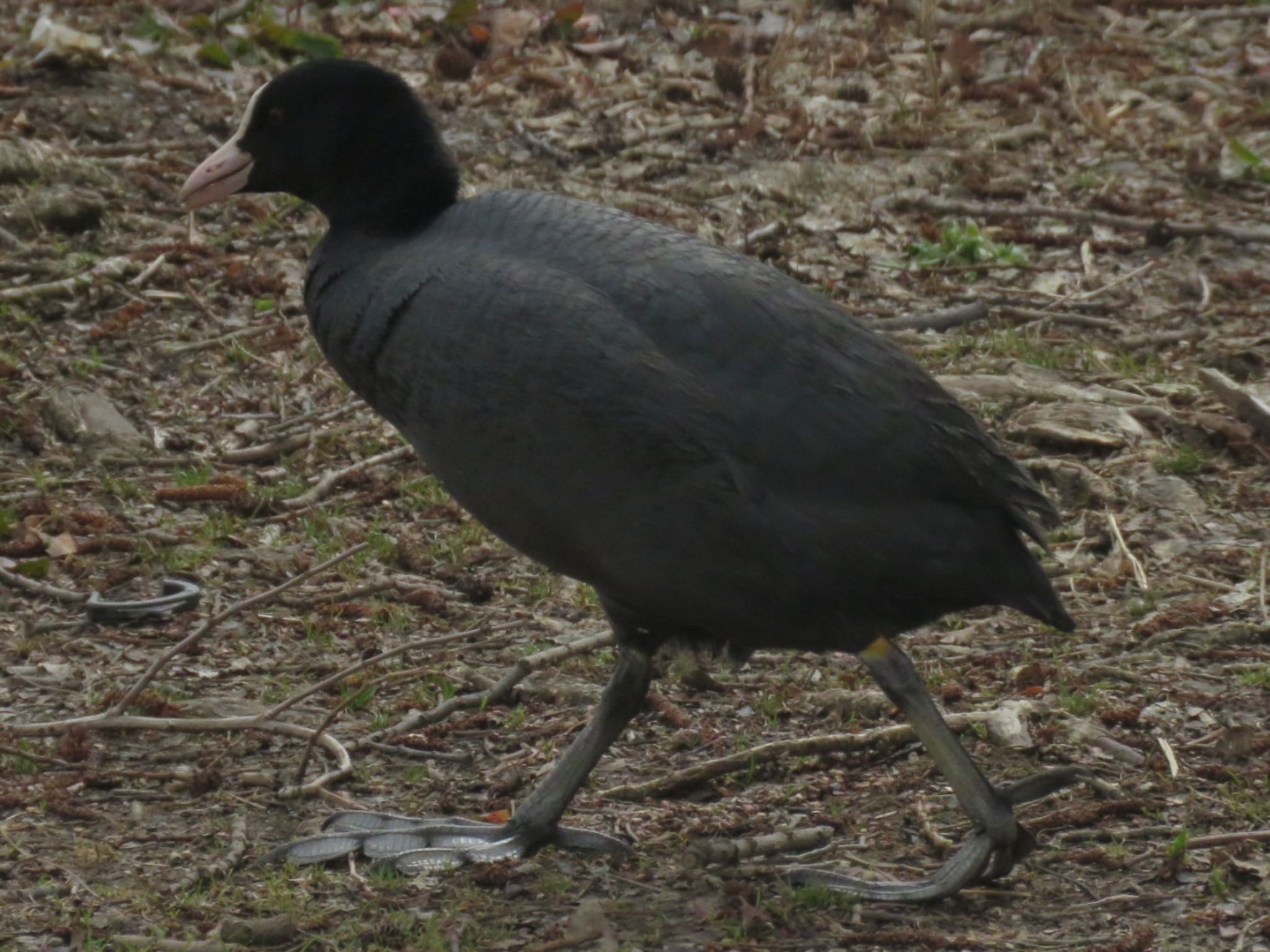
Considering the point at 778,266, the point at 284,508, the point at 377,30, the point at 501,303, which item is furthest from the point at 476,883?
the point at 377,30

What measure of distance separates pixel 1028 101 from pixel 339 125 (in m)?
5.89

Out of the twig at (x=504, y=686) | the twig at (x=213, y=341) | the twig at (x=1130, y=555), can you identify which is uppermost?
the twig at (x=1130, y=555)

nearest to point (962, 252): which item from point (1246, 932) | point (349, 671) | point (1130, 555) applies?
point (1130, 555)

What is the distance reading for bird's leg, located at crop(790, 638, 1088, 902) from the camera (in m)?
3.88

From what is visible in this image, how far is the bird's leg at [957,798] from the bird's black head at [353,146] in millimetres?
1547

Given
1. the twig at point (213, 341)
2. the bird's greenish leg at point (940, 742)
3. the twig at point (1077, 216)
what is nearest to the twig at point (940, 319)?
the twig at point (1077, 216)

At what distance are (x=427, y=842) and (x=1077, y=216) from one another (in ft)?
16.8

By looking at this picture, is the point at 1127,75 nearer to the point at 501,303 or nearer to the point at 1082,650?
the point at 1082,650

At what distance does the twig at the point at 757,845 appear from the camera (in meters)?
4.09

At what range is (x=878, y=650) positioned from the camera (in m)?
3.86

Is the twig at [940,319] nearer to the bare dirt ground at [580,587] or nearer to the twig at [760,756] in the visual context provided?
the bare dirt ground at [580,587]

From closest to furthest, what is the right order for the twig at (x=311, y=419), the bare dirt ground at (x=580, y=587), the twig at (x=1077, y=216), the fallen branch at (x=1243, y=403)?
the bare dirt ground at (x=580, y=587), the fallen branch at (x=1243, y=403), the twig at (x=311, y=419), the twig at (x=1077, y=216)

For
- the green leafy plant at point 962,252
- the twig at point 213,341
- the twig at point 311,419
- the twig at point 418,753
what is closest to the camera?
the twig at point 418,753

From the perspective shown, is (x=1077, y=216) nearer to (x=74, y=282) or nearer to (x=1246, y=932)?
(x=74, y=282)
